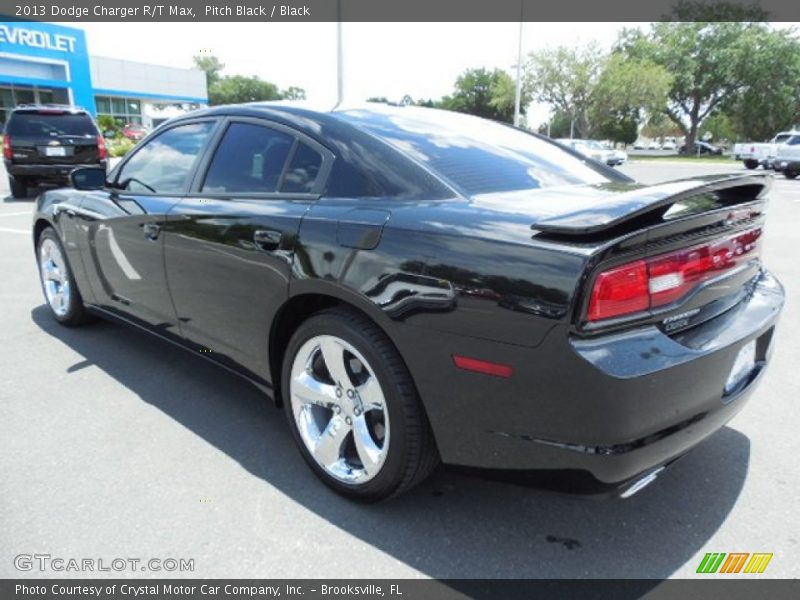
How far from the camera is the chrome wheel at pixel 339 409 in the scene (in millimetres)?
2322

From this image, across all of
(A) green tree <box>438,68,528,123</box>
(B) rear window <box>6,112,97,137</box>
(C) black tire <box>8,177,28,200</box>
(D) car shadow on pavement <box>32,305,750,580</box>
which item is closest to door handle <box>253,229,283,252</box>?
(D) car shadow on pavement <box>32,305,750,580</box>

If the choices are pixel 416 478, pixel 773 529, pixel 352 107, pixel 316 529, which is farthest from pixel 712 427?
pixel 352 107

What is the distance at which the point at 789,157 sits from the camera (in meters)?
23.6

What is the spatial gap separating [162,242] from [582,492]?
8.04ft

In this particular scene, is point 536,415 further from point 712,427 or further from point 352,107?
point 352,107

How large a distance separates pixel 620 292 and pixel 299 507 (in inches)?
60.2

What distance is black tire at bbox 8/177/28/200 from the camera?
1236cm

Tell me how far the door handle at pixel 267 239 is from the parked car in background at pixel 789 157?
1050 inches

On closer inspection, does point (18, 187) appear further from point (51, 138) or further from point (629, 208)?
point (629, 208)

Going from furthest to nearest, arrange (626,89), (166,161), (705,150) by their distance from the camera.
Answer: (705,150)
(626,89)
(166,161)

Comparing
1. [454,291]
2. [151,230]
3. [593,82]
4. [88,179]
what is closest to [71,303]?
[88,179]

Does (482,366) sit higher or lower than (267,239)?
lower

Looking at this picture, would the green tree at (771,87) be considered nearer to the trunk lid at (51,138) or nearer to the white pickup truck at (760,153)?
the white pickup truck at (760,153)

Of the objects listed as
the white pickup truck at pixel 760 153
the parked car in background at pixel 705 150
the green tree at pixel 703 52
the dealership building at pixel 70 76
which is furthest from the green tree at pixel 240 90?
the white pickup truck at pixel 760 153
